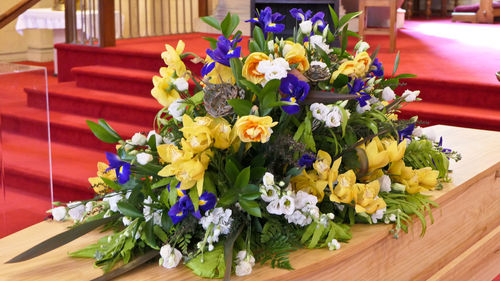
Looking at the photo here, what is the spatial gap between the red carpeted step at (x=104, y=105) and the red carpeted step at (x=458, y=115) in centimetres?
172

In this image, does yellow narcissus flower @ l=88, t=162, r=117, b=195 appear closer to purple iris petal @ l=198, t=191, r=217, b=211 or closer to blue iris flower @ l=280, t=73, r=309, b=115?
purple iris petal @ l=198, t=191, r=217, b=211

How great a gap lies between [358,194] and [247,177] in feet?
0.92

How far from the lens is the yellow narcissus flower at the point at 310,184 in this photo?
1422 mm

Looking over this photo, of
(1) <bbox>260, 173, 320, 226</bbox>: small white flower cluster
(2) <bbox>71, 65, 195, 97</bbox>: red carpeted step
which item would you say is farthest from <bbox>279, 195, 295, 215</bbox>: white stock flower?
(2) <bbox>71, 65, 195, 97</bbox>: red carpeted step

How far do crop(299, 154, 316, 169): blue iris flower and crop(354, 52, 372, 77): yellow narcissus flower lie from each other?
0.24 m

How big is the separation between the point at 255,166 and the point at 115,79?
13.7ft

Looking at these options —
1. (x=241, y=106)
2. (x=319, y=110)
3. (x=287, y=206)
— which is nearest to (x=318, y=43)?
(x=319, y=110)

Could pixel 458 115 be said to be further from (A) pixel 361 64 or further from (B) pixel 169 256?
(B) pixel 169 256

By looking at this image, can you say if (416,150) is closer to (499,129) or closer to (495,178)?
(495,178)

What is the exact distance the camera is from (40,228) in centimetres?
153

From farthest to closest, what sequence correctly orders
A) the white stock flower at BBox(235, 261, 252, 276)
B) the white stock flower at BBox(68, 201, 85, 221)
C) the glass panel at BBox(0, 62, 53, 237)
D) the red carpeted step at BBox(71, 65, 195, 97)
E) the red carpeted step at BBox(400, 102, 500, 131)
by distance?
the red carpeted step at BBox(71, 65, 195, 97) → the red carpeted step at BBox(400, 102, 500, 131) → the glass panel at BBox(0, 62, 53, 237) → the white stock flower at BBox(68, 201, 85, 221) → the white stock flower at BBox(235, 261, 252, 276)

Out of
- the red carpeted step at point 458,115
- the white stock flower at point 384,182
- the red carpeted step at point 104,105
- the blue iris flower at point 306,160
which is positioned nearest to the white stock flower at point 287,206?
the blue iris flower at point 306,160

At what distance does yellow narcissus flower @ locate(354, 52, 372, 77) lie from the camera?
151cm

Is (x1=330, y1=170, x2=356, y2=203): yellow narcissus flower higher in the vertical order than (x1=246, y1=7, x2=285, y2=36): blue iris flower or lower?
lower
